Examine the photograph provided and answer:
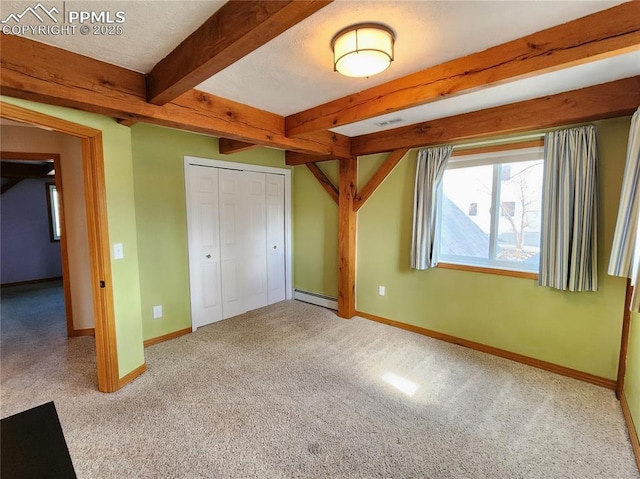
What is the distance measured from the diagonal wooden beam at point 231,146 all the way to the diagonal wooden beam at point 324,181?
1134 millimetres

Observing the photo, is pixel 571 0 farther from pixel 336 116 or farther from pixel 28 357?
pixel 28 357

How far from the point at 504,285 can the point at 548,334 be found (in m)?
0.53

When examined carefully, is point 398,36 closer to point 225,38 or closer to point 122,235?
point 225,38

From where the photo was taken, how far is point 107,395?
2.26 meters

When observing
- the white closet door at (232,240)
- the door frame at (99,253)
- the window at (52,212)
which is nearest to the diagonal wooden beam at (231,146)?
the white closet door at (232,240)

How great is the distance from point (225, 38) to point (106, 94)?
103 centimetres

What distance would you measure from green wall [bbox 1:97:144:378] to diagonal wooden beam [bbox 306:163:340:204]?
239cm

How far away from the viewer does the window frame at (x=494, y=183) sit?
2670 millimetres

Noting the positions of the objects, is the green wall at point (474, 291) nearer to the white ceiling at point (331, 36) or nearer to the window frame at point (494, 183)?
the window frame at point (494, 183)

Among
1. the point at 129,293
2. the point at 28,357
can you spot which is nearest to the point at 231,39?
the point at 129,293

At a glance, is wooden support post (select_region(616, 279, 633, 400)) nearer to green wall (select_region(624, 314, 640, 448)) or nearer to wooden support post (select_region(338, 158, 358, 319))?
green wall (select_region(624, 314, 640, 448))

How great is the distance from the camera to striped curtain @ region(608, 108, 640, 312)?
5.88ft

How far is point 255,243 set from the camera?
13.8 ft

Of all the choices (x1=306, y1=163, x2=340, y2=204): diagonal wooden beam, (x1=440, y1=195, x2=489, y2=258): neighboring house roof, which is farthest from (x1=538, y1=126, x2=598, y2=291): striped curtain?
(x1=306, y1=163, x2=340, y2=204): diagonal wooden beam
